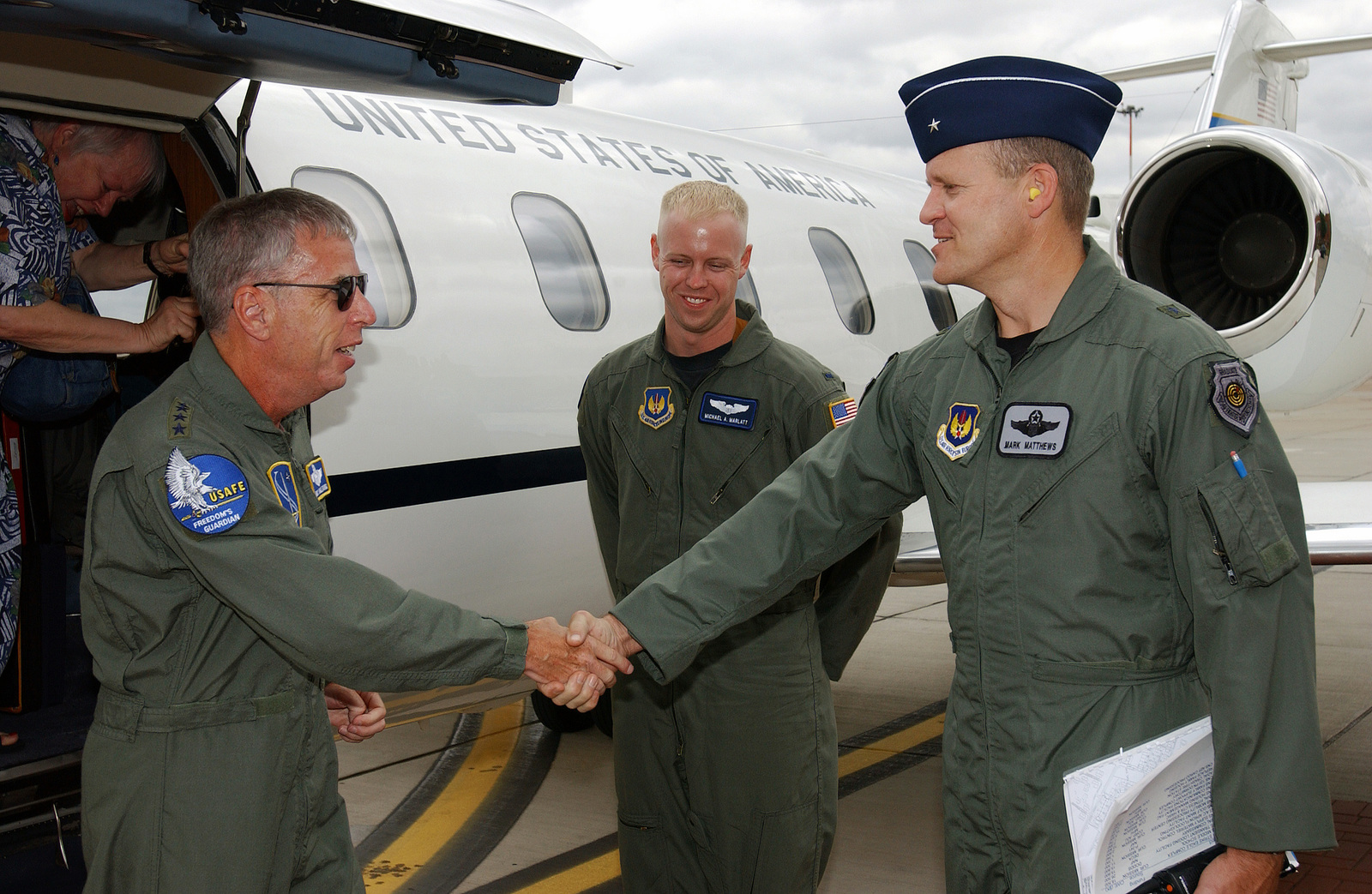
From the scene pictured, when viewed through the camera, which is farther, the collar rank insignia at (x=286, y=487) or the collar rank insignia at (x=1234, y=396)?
the collar rank insignia at (x=286, y=487)

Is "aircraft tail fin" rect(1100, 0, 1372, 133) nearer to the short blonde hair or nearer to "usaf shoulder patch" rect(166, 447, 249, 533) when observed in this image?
the short blonde hair

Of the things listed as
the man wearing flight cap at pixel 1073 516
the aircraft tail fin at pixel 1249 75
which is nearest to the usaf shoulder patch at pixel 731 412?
the man wearing flight cap at pixel 1073 516

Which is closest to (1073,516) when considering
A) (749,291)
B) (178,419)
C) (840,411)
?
(840,411)

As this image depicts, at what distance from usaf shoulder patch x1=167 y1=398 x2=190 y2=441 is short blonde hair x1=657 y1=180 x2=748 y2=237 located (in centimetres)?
162

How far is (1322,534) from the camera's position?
5105 mm

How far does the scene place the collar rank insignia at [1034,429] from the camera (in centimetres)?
232

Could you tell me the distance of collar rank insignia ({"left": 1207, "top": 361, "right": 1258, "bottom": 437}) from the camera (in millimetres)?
2131

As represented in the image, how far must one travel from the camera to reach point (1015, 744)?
7.70 feet

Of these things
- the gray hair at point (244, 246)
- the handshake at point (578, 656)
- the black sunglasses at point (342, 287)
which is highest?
the gray hair at point (244, 246)

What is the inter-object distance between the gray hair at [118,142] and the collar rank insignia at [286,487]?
1255 millimetres

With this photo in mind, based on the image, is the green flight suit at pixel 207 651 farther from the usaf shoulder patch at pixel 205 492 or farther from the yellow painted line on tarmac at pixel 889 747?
the yellow painted line on tarmac at pixel 889 747

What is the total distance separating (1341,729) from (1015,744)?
19.4 ft

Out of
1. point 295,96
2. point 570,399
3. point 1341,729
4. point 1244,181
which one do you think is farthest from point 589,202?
point 1341,729

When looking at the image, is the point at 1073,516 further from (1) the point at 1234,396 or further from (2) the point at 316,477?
(2) the point at 316,477
